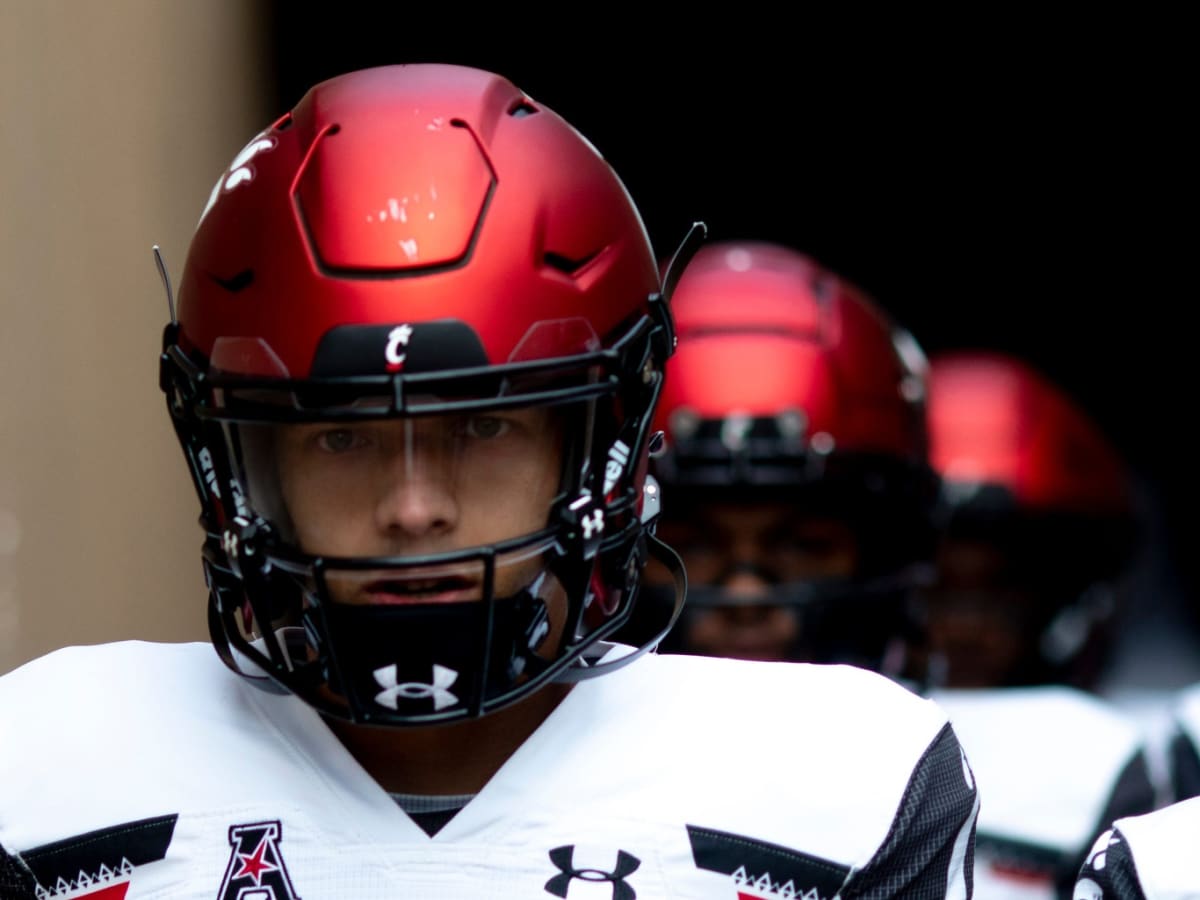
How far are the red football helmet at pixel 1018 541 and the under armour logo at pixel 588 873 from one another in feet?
6.66

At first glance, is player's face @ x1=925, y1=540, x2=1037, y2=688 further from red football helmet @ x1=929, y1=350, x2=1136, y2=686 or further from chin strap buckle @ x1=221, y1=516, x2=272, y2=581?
chin strap buckle @ x1=221, y1=516, x2=272, y2=581

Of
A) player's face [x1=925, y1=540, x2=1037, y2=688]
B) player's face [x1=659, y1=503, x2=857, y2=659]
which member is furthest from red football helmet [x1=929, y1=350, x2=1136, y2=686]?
player's face [x1=659, y1=503, x2=857, y2=659]

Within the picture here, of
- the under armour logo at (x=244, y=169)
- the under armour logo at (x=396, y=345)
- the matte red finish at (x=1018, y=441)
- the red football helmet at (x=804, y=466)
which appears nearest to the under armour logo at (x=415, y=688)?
the under armour logo at (x=396, y=345)

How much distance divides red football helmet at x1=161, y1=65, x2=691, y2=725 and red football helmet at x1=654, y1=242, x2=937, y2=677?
103 centimetres

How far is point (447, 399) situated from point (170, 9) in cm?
175

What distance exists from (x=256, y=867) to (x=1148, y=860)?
699mm

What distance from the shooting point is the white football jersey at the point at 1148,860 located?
1.39 meters

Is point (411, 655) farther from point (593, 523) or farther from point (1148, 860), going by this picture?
point (1148, 860)

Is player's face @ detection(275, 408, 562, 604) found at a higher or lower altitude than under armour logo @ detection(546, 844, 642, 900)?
higher

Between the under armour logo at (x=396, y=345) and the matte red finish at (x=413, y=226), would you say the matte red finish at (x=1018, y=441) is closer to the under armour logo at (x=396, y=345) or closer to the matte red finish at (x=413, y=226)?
the matte red finish at (x=413, y=226)

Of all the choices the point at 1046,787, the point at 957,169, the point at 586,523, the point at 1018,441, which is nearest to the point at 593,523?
the point at 586,523

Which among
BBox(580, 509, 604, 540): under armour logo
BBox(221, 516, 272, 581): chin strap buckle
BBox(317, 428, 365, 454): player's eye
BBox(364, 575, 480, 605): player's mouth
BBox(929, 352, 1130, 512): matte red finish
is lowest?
BBox(929, 352, 1130, 512): matte red finish

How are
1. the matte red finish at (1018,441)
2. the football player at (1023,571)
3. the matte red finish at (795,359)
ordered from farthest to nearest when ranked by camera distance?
the matte red finish at (1018,441) < the football player at (1023,571) < the matte red finish at (795,359)

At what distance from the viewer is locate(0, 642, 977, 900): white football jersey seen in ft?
4.61
